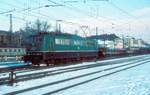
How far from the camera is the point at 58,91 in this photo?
12.8 m

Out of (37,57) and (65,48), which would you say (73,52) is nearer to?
(65,48)

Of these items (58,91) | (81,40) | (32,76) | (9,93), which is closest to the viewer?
(9,93)

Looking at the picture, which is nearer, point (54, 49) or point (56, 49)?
point (54, 49)

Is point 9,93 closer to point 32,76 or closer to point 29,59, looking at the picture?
point 32,76

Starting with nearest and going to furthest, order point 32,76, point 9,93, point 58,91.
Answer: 1. point 9,93
2. point 58,91
3. point 32,76

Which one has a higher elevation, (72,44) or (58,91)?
(72,44)

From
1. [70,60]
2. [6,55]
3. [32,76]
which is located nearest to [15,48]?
[6,55]

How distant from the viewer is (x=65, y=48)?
33.0 metres

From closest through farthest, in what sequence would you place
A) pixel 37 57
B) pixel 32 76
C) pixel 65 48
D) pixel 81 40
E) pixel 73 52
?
1. pixel 32 76
2. pixel 37 57
3. pixel 65 48
4. pixel 73 52
5. pixel 81 40

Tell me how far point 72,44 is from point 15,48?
730cm

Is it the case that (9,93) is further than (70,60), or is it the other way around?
(70,60)

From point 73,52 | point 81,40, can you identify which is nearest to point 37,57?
point 73,52

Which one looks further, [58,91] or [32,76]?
[32,76]

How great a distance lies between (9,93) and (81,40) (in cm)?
2655
